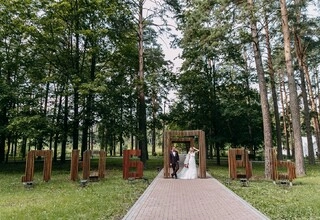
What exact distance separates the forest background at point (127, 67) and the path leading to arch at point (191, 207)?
6.89 m

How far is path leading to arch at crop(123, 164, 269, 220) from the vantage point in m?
7.17

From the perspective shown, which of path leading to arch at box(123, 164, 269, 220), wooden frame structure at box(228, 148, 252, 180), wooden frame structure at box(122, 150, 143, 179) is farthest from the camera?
wooden frame structure at box(122, 150, 143, 179)

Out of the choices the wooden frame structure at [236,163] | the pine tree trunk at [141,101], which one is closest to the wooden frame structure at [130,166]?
the wooden frame structure at [236,163]

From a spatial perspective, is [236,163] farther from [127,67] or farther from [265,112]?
[127,67]

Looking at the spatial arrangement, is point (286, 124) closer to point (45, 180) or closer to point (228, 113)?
point (228, 113)

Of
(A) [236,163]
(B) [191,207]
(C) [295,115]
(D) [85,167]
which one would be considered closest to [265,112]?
(C) [295,115]

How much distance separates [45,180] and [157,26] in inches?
542

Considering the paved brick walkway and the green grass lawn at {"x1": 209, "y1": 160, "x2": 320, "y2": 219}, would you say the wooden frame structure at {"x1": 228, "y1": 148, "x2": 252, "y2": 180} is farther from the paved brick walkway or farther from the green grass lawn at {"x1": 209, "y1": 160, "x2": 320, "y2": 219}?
the paved brick walkway

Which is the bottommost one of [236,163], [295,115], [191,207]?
[191,207]

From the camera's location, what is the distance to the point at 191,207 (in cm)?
830

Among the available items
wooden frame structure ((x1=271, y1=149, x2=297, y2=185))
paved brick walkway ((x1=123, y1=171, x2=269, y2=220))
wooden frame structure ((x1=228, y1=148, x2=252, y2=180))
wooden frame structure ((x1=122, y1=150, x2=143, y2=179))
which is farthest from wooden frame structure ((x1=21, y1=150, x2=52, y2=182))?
wooden frame structure ((x1=271, y1=149, x2=297, y2=185))

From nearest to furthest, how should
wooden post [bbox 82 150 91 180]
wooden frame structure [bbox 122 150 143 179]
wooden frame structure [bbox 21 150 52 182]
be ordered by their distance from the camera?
wooden frame structure [bbox 21 150 52 182], wooden post [bbox 82 150 91 180], wooden frame structure [bbox 122 150 143 179]

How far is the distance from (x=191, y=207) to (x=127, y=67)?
2125 centimetres

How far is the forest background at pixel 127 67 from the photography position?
17297mm
